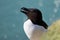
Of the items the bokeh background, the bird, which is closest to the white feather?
the bird

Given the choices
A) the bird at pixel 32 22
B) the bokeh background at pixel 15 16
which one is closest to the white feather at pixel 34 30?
the bird at pixel 32 22

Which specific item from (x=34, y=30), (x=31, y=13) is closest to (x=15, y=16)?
(x=31, y=13)

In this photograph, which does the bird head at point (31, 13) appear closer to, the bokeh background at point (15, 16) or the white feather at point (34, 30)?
the white feather at point (34, 30)

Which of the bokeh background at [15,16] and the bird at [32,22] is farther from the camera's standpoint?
the bokeh background at [15,16]

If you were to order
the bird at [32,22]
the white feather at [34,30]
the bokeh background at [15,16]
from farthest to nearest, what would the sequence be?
the bokeh background at [15,16] < the bird at [32,22] < the white feather at [34,30]

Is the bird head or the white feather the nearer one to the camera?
the white feather

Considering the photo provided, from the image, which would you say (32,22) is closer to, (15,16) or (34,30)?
(34,30)

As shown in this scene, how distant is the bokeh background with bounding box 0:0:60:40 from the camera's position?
3447mm

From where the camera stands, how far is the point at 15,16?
11.7 feet

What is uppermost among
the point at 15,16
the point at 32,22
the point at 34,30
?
the point at 15,16

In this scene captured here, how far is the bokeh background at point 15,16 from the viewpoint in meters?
3.45

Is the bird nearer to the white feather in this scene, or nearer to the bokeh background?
the white feather

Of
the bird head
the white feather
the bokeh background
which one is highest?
the bokeh background

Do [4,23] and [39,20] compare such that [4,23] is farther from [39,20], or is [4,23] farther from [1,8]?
[39,20]
